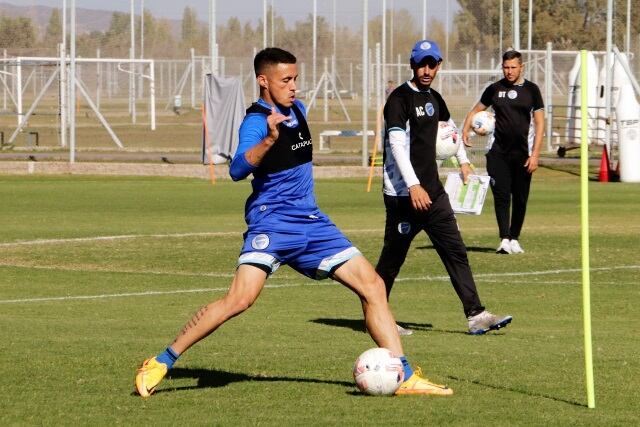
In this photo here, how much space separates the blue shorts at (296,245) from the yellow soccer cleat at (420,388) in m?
0.79

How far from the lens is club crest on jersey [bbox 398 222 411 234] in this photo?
35.4 feet

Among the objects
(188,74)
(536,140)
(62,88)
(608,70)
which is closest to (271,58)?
(536,140)

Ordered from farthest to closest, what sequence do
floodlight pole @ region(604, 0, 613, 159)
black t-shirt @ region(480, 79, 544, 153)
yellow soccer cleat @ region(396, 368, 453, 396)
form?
floodlight pole @ region(604, 0, 613, 159)
black t-shirt @ region(480, 79, 544, 153)
yellow soccer cleat @ region(396, 368, 453, 396)

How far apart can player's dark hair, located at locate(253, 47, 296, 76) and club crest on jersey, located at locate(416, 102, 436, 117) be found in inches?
111

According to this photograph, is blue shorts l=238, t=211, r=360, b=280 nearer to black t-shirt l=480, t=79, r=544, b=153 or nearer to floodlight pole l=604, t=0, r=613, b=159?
black t-shirt l=480, t=79, r=544, b=153

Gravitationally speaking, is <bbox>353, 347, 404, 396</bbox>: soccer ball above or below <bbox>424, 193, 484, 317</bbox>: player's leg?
below

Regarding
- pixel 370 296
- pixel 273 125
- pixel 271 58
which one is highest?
pixel 271 58

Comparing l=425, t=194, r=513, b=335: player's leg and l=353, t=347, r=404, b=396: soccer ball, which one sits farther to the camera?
l=425, t=194, r=513, b=335: player's leg

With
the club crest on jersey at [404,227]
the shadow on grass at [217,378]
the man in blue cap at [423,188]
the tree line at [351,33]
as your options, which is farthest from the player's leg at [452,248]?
the tree line at [351,33]

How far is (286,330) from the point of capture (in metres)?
10.8

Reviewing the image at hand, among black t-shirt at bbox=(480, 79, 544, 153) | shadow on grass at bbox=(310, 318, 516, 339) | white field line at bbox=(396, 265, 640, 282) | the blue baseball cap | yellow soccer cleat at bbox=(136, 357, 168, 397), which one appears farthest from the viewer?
black t-shirt at bbox=(480, 79, 544, 153)

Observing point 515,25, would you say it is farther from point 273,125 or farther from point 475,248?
point 273,125

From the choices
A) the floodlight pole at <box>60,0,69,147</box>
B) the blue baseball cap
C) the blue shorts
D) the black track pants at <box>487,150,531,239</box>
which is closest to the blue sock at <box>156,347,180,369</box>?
the blue shorts

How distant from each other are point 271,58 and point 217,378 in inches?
80.3
